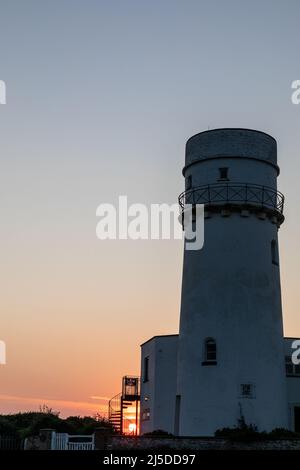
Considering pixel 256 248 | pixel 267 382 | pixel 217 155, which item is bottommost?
pixel 267 382

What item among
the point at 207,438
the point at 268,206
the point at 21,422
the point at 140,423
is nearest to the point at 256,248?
the point at 268,206

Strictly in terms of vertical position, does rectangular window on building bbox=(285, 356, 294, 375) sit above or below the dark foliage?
above

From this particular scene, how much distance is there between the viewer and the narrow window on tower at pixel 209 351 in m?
35.3

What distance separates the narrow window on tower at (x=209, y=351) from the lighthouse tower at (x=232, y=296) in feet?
0.16

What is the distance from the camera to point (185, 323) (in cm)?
3694

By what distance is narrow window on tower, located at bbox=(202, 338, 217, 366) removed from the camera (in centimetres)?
3534

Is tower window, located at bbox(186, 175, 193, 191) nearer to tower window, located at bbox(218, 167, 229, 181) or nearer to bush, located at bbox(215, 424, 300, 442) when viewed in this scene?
tower window, located at bbox(218, 167, 229, 181)

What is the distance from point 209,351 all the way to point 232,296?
2829 millimetres

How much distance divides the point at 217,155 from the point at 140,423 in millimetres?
17625

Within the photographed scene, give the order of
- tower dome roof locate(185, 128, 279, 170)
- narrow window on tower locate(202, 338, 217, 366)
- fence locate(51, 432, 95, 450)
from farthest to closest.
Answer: tower dome roof locate(185, 128, 279, 170) → narrow window on tower locate(202, 338, 217, 366) → fence locate(51, 432, 95, 450)

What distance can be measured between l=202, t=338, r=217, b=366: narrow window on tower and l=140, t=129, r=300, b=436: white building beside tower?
0.16 ft

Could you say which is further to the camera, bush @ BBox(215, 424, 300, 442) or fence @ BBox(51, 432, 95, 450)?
fence @ BBox(51, 432, 95, 450)

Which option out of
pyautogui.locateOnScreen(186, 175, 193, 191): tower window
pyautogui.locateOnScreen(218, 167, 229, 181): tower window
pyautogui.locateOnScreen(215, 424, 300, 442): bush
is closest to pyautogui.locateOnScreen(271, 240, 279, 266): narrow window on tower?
pyautogui.locateOnScreen(218, 167, 229, 181): tower window
